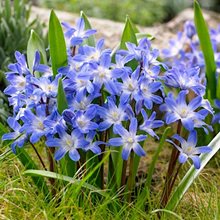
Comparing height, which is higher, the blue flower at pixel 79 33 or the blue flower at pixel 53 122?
the blue flower at pixel 79 33

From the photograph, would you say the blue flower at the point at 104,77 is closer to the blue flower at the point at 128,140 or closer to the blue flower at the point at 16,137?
the blue flower at the point at 128,140

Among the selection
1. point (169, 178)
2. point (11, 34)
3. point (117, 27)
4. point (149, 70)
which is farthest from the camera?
point (117, 27)

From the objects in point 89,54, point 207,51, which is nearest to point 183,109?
point 89,54

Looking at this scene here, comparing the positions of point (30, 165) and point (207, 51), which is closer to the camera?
point (30, 165)

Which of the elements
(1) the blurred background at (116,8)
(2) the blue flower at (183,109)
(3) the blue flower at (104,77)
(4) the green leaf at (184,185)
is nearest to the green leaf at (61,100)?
(3) the blue flower at (104,77)

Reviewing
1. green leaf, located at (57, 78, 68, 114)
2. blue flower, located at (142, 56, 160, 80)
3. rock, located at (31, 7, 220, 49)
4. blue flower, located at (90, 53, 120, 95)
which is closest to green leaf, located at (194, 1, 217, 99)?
blue flower, located at (142, 56, 160, 80)

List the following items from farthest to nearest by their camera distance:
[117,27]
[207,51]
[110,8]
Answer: [110,8] → [117,27] → [207,51]

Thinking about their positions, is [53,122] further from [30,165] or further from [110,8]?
[110,8]
